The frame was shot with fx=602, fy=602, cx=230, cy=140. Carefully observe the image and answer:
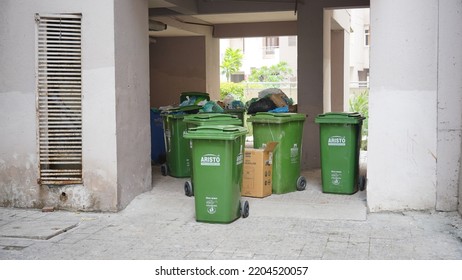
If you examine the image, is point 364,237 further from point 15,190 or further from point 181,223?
point 15,190

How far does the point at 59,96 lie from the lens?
7996mm

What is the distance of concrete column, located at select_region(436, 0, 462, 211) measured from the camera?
723cm

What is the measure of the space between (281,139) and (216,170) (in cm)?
190

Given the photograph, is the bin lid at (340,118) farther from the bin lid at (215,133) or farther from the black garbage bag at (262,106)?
the black garbage bag at (262,106)

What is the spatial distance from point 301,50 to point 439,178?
4.73 m

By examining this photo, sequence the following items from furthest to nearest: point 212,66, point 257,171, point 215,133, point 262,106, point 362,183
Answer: point 212,66 < point 262,106 < point 362,183 < point 257,171 < point 215,133

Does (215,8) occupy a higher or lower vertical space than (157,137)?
higher

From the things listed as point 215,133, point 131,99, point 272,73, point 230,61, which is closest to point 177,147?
point 131,99

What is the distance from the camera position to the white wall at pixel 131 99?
7914 millimetres

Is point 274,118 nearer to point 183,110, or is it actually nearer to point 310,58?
point 183,110

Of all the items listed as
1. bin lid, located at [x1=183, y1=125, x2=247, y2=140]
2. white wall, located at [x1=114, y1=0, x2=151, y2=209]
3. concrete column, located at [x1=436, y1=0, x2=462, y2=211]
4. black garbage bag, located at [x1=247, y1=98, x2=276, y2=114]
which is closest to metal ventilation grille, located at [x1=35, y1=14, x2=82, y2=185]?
white wall, located at [x1=114, y1=0, x2=151, y2=209]

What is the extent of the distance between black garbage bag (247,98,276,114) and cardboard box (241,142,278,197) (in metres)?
2.14

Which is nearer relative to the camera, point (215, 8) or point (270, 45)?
point (215, 8)

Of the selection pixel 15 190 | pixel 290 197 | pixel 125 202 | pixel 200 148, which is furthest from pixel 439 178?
pixel 15 190
